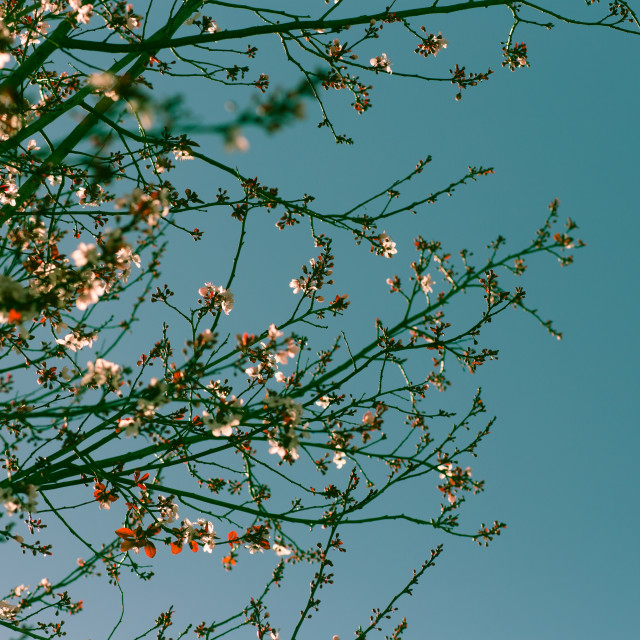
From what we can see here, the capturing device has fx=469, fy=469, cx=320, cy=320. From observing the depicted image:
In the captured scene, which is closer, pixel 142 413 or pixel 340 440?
pixel 142 413

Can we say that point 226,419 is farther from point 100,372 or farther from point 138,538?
point 138,538

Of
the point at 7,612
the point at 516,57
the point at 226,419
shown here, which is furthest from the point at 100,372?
the point at 516,57

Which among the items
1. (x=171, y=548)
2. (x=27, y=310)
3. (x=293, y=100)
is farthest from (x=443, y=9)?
(x=171, y=548)

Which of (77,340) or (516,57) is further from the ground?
(516,57)

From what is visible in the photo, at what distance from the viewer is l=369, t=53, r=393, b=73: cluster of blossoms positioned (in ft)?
16.1

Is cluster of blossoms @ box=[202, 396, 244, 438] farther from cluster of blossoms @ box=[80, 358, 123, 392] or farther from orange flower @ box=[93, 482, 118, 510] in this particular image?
orange flower @ box=[93, 482, 118, 510]

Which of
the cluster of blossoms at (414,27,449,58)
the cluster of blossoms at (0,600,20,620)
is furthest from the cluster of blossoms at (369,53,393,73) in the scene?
the cluster of blossoms at (0,600,20,620)

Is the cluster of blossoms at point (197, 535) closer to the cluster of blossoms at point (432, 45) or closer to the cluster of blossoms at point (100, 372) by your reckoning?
the cluster of blossoms at point (100, 372)

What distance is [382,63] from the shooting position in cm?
496

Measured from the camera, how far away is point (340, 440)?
2996 millimetres

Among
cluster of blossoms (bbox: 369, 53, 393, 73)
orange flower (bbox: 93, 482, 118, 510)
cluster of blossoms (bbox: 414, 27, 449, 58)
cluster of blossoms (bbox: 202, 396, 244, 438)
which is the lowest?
orange flower (bbox: 93, 482, 118, 510)

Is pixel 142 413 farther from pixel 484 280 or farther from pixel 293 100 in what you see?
pixel 484 280

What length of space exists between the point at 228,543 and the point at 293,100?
342 centimetres

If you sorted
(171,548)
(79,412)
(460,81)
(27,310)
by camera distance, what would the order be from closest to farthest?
(27,310) < (79,412) < (171,548) < (460,81)
